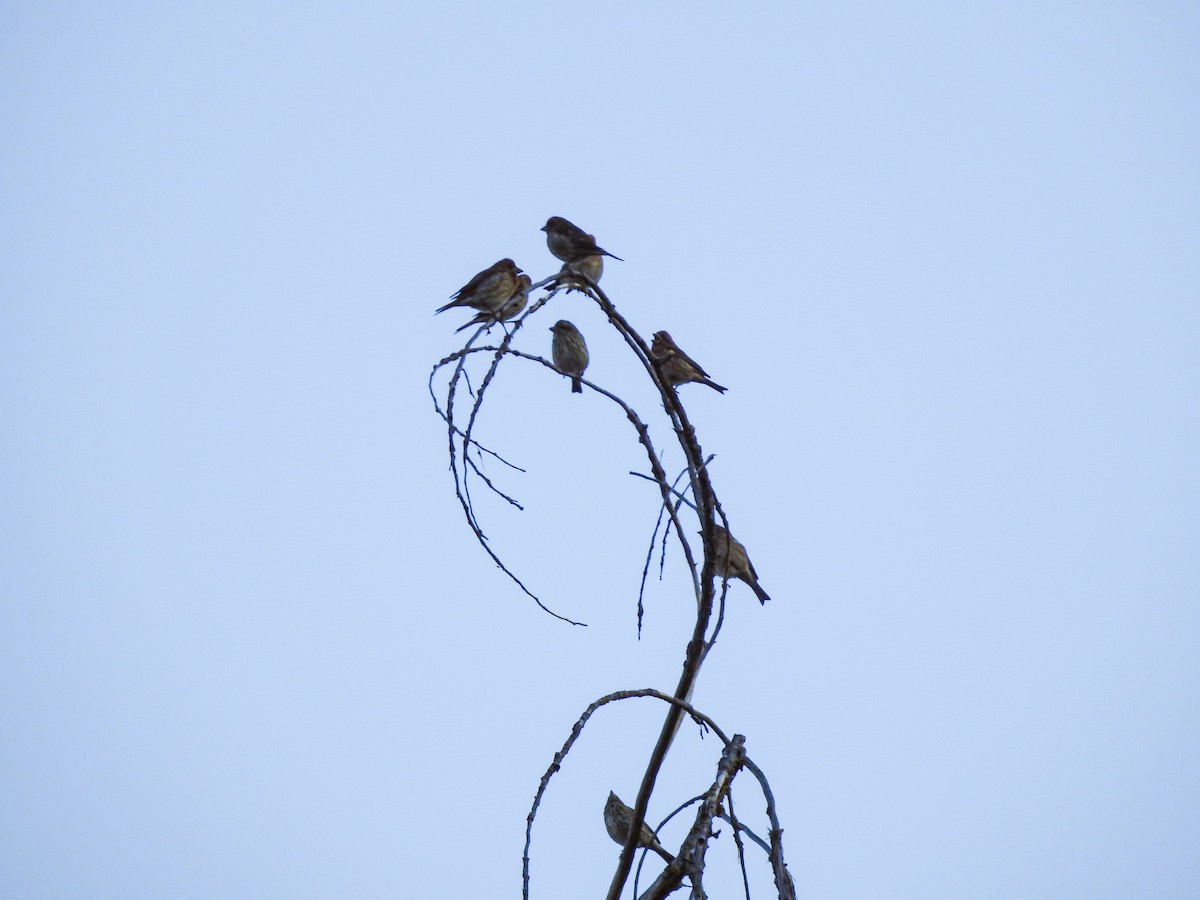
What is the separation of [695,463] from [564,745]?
75cm

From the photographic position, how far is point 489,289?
269 inches

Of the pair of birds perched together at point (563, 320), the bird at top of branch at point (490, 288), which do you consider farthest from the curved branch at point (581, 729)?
the bird at top of branch at point (490, 288)

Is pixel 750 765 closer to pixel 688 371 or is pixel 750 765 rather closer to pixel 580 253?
pixel 688 371

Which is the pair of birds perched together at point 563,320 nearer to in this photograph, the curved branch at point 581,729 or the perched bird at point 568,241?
the perched bird at point 568,241

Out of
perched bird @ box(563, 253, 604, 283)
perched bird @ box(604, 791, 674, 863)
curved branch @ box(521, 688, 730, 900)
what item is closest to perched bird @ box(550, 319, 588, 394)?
perched bird @ box(563, 253, 604, 283)

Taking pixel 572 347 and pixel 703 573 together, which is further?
pixel 572 347

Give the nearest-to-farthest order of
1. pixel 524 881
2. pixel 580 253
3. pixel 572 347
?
pixel 524 881 < pixel 572 347 < pixel 580 253

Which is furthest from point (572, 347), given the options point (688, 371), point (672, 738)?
point (672, 738)

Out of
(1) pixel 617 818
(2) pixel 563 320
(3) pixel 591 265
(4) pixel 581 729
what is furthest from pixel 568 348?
(4) pixel 581 729

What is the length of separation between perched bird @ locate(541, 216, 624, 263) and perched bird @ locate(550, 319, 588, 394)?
790 mm

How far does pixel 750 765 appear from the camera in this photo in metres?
2.38

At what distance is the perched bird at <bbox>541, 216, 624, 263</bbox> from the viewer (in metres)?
7.39

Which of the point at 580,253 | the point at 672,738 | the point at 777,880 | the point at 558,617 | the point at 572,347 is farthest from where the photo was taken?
the point at 580,253

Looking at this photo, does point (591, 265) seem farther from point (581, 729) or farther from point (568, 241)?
point (581, 729)
